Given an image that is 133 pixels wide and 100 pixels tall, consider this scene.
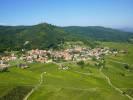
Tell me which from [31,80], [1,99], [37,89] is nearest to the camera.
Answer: [1,99]

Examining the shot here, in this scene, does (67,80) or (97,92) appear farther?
(67,80)

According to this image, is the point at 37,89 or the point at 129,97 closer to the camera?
the point at 129,97

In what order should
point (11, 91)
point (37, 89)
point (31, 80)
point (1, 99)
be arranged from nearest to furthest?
point (1, 99), point (11, 91), point (37, 89), point (31, 80)

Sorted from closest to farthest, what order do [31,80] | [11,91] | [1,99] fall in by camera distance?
[1,99] → [11,91] → [31,80]

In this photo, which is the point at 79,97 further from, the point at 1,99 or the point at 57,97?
the point at 1,99

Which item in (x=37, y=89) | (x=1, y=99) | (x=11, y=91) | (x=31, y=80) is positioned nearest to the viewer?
(x=1, y=99)

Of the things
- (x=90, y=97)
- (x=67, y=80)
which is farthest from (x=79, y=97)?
(x=67, y=80)

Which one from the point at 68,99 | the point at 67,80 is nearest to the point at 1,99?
the point at 68,99

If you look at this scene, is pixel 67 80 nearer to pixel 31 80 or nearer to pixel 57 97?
pixel 31 80
